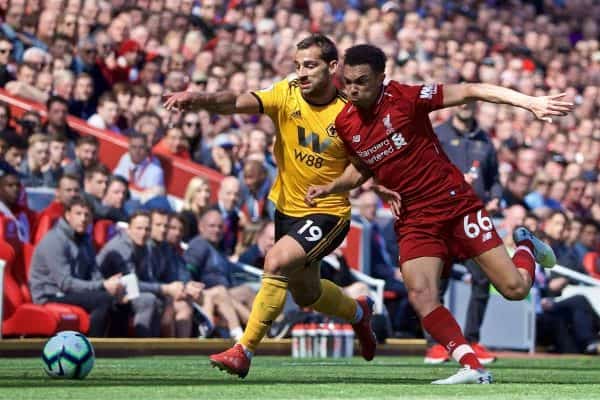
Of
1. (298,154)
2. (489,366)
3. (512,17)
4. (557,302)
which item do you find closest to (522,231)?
(298,154)

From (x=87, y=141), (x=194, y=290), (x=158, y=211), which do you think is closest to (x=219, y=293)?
(x=194, y=290)

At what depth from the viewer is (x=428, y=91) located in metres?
10.2

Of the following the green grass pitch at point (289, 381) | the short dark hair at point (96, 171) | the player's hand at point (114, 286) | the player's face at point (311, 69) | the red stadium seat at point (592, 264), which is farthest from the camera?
the red stadium seat at point (592, 264)

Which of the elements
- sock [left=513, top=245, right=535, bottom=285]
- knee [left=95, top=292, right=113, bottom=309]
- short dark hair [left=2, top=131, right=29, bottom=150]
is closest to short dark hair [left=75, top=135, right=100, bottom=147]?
short dark hair [left=2, top=131, right=29, bottom=150]

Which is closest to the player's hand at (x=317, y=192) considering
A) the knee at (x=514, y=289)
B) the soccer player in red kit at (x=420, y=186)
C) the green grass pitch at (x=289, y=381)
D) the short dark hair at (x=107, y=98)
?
the soccer player in red kit at (x=420, y=186)

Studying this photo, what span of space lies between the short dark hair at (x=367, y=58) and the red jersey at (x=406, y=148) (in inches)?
8.4

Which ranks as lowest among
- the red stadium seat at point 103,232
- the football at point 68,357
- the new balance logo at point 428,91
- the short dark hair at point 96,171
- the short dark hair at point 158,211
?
the football at point 68,357

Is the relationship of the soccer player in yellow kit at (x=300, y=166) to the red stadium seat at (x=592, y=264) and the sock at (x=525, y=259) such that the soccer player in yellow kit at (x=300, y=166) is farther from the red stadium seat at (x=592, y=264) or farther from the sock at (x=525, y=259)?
the red stadium seat at (x=592, y=264)

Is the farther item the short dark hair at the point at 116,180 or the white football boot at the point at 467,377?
the short dark hair at the point at 116,180

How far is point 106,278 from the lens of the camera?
1531 centimetres

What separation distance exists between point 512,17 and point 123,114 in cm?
1237

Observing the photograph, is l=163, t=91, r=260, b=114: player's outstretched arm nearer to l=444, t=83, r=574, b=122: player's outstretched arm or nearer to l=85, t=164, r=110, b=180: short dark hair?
l=444, t=83, r=574, b=122: player's outstretched arm

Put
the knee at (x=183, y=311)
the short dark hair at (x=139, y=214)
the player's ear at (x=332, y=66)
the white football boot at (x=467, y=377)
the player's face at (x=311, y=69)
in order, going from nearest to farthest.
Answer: the white football boot at (x=467, y=377)
the player's face at (x=311, y=69)
the player's ear at (x=332, y=66)
the short dark hair at (x=139, y=214)
the knee at (x=183, y=311)

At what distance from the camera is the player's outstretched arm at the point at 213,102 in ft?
33.5
